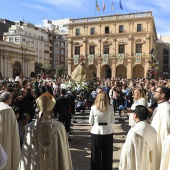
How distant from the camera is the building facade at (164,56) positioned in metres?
51.5

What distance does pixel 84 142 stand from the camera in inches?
282

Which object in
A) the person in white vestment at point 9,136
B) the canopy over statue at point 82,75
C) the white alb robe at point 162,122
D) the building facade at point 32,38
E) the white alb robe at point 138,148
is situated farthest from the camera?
the building facade at point 32,38

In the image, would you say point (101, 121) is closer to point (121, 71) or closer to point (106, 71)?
point (121, 71)

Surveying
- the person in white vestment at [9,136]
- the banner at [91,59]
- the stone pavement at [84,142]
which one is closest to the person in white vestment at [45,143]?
the person in white vestment at [9,136]

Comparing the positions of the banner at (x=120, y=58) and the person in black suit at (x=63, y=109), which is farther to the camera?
the banner at (x=120, y=58)

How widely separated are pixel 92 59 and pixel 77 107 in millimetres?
34921

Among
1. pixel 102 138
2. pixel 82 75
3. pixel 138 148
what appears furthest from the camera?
pixel 82 75

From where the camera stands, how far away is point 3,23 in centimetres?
6116

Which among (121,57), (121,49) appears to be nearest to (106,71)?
(121,57)

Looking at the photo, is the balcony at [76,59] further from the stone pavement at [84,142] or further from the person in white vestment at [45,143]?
the person in white vestment at [45,143]

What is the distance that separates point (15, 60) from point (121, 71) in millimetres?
20329

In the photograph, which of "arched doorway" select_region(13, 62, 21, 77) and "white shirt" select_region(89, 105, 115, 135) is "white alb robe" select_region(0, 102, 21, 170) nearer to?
"white shirt" select_region(89, 105, 115, 135)

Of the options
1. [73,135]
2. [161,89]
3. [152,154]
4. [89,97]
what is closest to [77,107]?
[89,97]

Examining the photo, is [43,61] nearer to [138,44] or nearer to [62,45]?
[62,45]
